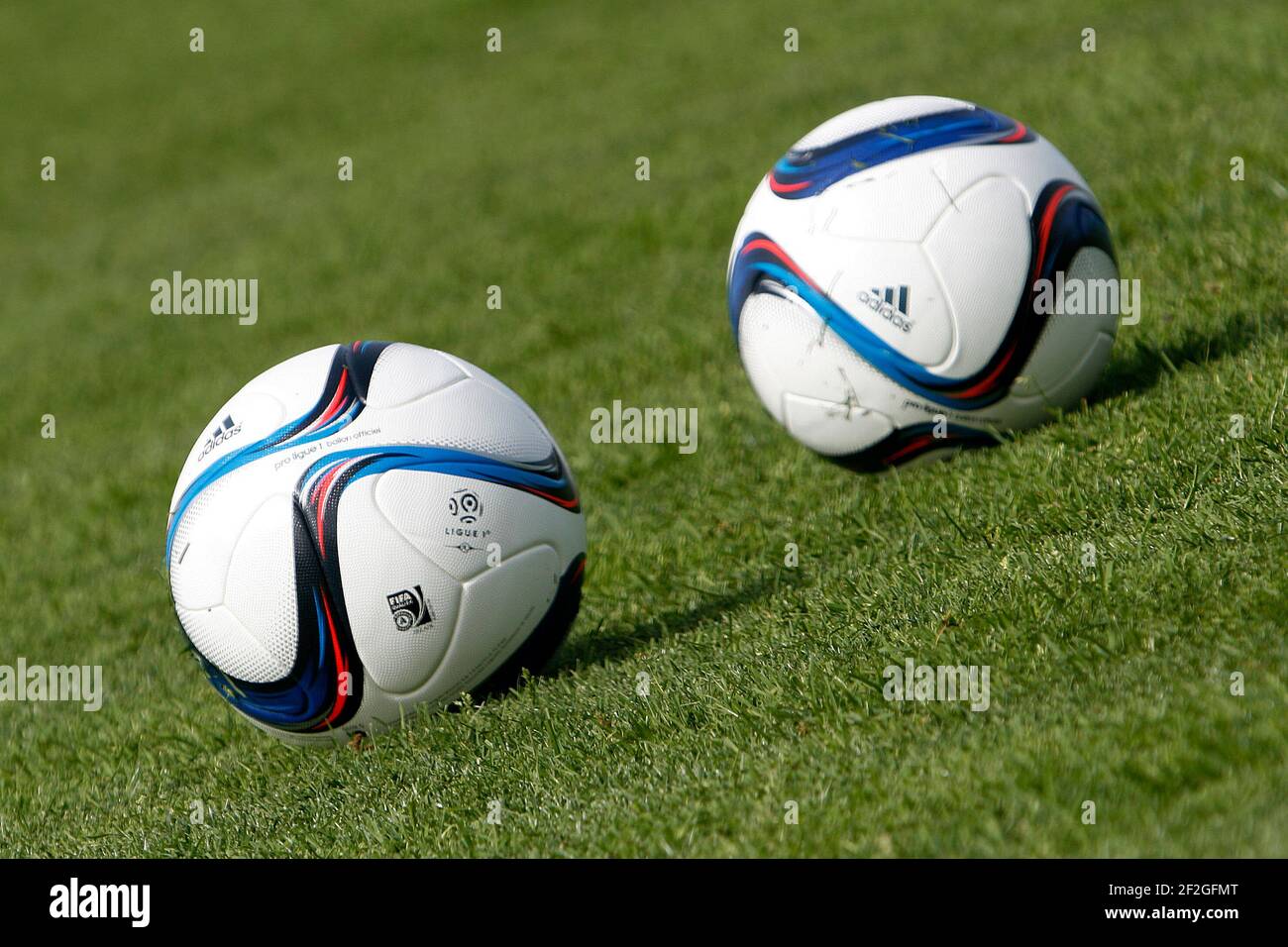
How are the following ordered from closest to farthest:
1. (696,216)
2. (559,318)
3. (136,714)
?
(136,714), (559,318), (696,216)

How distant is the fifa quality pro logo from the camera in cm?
546

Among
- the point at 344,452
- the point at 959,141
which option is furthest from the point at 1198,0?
the point at 344,452

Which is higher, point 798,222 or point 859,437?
point 798,222

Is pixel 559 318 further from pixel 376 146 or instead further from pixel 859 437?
pixel 376 146

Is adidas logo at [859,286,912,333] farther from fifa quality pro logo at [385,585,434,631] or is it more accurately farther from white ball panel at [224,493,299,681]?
white ball panel at [224,493,299,681]

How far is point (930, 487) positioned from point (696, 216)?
7184 mm

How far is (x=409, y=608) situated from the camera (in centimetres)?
548

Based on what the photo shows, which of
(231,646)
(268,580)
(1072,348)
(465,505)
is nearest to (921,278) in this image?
(1072,348)

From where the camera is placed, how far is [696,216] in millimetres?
13320

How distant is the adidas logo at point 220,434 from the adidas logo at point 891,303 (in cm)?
271

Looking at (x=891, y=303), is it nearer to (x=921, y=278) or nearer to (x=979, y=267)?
(x=921, y=278)

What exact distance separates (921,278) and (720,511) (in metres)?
1.94

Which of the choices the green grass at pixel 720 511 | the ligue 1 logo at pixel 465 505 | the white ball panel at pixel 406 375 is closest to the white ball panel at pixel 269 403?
the white ball panel at pixel 406 375

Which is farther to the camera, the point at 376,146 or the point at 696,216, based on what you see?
the point at 376,146
